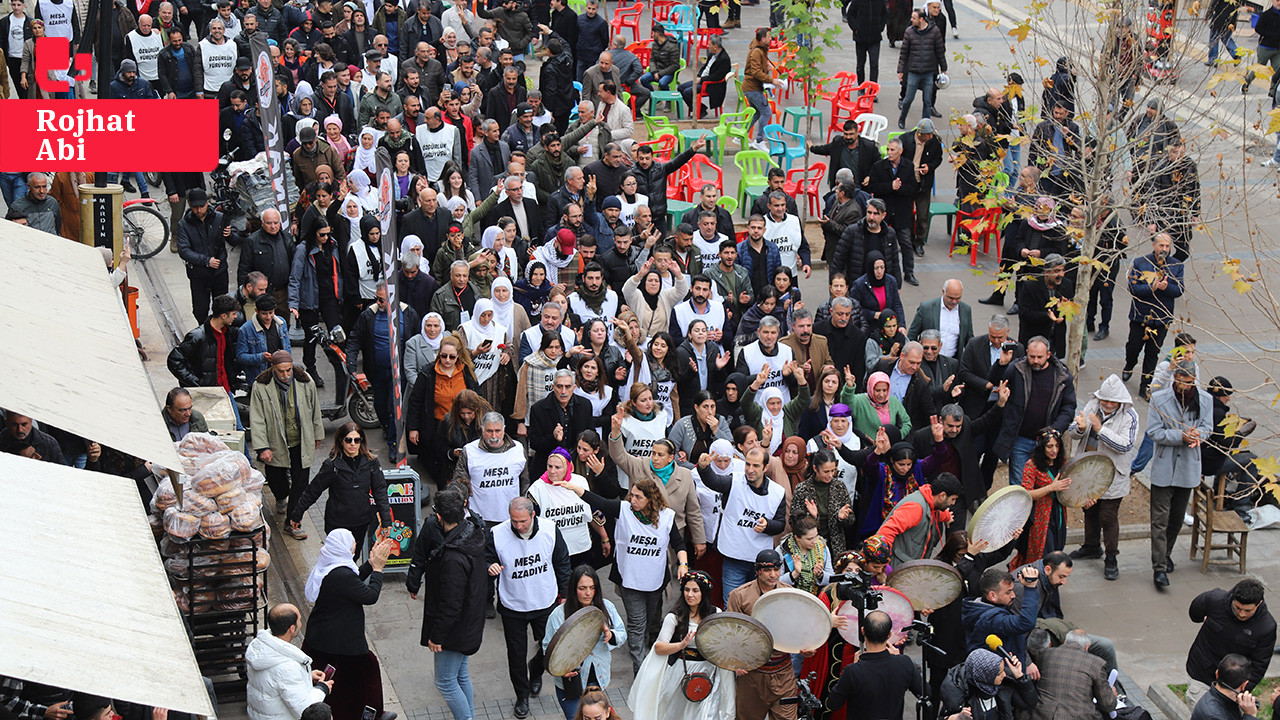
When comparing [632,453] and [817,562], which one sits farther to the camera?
[632,453]

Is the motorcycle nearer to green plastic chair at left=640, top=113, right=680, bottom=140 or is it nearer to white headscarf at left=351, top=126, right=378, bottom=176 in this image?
white headscarf at left=351, top=126, right=378, bottom=176

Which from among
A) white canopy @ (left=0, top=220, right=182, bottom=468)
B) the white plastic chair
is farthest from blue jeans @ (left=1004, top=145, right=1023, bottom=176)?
white canopy @ (left=0, top=220, right=182, bottom=468)

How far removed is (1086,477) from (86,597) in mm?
7831

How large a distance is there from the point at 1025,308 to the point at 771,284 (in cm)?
253

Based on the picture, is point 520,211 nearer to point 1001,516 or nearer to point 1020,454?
point 1020,454

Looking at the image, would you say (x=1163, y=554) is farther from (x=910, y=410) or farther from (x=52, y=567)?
(x=52, y=567)

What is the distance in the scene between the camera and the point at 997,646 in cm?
912

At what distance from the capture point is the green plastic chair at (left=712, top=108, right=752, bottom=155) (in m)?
20.5

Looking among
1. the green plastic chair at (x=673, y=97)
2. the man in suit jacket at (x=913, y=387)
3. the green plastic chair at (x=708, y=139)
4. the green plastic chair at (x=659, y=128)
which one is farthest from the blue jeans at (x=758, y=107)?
the man in suit jacket at (x=913, y=387)

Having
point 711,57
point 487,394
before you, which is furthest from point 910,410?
point 711,57

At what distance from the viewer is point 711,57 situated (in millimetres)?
21688

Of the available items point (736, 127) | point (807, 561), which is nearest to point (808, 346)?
point (807, 561)

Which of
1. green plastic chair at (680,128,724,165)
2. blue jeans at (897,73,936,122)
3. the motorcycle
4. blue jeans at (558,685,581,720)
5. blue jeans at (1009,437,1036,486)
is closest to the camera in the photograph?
blue jeans at (558,685,581,720)

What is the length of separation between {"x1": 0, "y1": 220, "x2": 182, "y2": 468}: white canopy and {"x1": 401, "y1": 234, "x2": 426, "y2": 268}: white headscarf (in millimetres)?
3481
